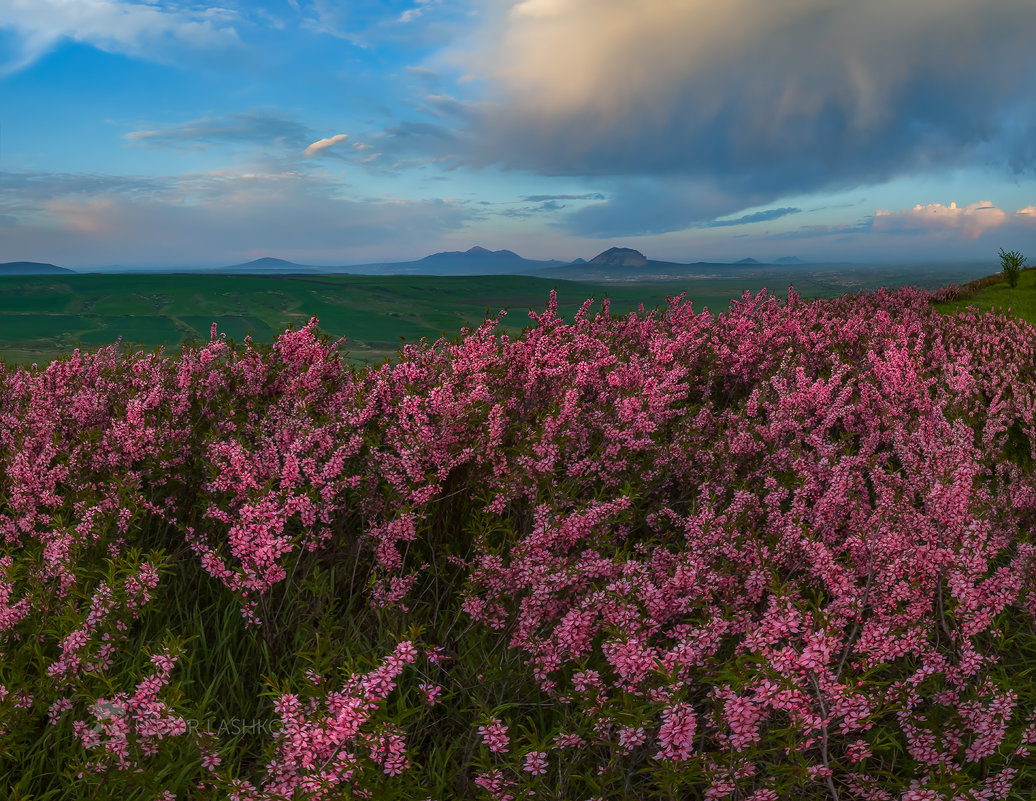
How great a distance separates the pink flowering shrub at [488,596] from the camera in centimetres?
275

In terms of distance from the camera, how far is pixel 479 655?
436 cm

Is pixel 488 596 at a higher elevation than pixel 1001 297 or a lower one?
lower

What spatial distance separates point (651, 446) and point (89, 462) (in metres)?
5.55

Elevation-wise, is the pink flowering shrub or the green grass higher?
the green grass

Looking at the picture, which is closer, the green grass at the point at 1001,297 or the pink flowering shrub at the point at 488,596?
the pink flowering shrub at the point at 488,596

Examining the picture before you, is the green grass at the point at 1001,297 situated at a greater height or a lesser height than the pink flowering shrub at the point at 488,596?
greater

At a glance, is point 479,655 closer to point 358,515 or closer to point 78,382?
point 358,515

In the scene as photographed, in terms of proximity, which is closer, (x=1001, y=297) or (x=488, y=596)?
(x=488, y=596)

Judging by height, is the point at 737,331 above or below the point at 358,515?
above

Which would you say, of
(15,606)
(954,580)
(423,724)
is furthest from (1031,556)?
(15,606)

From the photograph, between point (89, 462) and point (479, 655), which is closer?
point (479, 655)

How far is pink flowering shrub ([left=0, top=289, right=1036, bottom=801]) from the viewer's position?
2.75 m

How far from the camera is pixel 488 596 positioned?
4215mm

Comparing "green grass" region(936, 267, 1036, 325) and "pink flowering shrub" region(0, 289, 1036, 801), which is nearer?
"pink flowering shrub" region(0, 289, 1036, 801)
